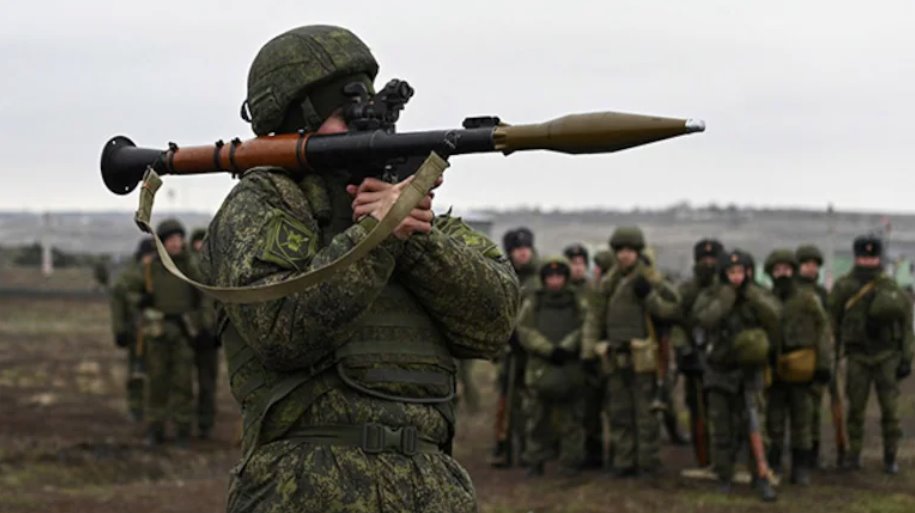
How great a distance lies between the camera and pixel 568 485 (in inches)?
487

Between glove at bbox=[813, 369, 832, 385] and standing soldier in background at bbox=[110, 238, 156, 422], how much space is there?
639 centimetres

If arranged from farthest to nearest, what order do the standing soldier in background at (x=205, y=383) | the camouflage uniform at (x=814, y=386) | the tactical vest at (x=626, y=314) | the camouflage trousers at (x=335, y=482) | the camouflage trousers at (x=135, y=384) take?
the camouflage trousers at (x=135, y=384) < the standing soldier in background at (x=205, y=383) < the camouflage uniform at (x=814, y=386) < the tactical vest at (x=626, y=314) < the camouflage trousers at (x=335, y=482)

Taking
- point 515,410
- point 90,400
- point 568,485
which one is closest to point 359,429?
point 568,485

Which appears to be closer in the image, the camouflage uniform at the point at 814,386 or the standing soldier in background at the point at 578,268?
the camouflage uniform at the point at 814,386

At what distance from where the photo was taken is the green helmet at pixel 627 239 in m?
12.2

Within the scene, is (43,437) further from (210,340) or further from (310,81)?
(310,81)

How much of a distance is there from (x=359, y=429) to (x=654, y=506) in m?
7.29

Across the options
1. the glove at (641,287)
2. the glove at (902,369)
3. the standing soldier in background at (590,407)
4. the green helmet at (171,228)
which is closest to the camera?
the glove at (641,287)

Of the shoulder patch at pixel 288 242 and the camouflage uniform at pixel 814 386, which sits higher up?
the shoulder patch at pixel 288 242

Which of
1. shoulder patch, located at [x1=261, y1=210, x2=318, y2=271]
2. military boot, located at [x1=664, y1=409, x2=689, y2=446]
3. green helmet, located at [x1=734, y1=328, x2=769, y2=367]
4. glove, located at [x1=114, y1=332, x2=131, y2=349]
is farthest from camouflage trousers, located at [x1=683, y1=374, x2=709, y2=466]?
shoulder patch, located at [x1=261, y1=210, x2=318, y2=271]

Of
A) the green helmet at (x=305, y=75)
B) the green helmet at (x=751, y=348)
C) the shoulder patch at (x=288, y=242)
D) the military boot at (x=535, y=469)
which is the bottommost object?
the military boot at (x=535, y=469)

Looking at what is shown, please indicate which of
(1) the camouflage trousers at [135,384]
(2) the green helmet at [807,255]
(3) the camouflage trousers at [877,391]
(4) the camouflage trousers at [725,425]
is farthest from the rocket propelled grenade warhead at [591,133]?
(1) the camouflage trousers at [135,384]

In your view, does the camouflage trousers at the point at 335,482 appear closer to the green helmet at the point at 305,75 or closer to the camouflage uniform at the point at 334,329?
the camouflage uniform at the point at 334,329

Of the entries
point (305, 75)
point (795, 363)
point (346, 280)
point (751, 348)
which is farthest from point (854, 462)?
point (346, 280)
